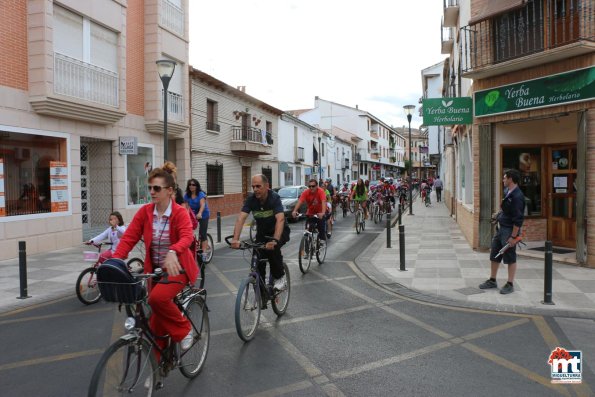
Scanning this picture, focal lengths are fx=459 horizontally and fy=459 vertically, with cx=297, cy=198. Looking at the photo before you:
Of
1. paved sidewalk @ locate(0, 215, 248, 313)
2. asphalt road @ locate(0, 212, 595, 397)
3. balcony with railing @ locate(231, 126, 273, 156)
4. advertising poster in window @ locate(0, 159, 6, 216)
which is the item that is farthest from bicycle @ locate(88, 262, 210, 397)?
balcony with railing @ locate(231, 126, 273, 156)

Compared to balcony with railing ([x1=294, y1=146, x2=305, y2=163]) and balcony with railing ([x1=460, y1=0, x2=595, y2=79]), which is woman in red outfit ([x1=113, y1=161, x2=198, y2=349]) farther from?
balcony with railing ([x1=294, y1=146, x2=305, y2=163])

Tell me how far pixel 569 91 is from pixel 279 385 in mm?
7872

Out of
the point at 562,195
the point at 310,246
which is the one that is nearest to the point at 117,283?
the point at 310,246

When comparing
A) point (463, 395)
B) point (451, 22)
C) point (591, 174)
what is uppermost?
point (451, 22)

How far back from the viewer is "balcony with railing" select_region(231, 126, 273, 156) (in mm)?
23766

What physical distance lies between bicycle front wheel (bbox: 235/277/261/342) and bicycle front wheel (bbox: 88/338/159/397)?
4.35ft

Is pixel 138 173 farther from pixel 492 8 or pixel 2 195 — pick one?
pixel 492 8

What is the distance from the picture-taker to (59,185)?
38.6 ft

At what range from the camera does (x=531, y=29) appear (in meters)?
9.38

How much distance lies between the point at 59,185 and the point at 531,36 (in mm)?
11527

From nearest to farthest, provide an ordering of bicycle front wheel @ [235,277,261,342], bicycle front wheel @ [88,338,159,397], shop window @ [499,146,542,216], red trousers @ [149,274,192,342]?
bicycle front wheel @ [88,338,159,397] < red trousers @ [149,274,192,342] < bicycle front wheel @ [235,277,261,342] < shop window @ [499,146,542,216]

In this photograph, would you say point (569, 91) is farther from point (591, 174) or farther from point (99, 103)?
point (99, 103)

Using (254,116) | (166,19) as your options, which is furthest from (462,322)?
(254,116)

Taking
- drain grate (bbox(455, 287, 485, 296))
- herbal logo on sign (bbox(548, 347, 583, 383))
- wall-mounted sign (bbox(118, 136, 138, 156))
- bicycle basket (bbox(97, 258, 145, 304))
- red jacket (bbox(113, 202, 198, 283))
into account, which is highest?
wall-mounted sign (bbox(118, 136, 138, 156))
